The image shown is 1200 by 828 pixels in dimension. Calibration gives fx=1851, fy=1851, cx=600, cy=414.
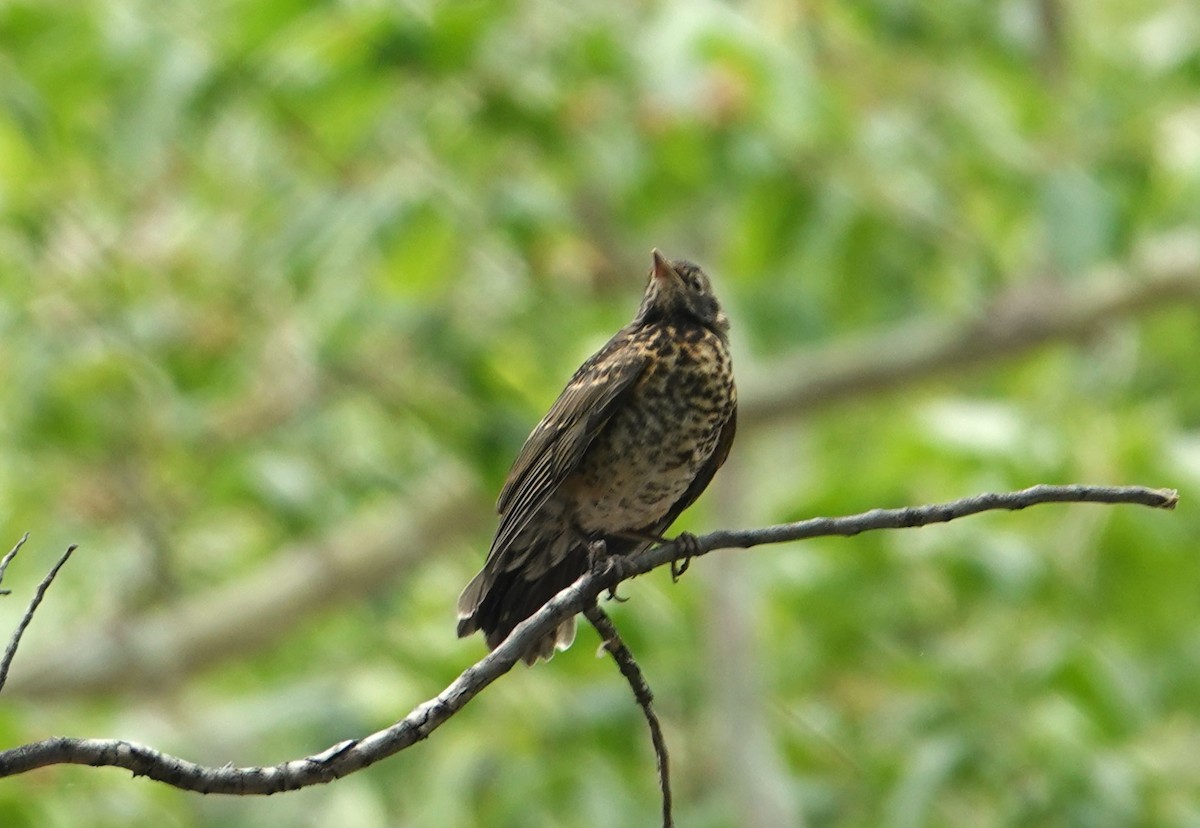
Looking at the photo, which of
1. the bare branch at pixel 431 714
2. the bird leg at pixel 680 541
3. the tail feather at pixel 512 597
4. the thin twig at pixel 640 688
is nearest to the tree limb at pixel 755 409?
the bird leg at pixel 680 541

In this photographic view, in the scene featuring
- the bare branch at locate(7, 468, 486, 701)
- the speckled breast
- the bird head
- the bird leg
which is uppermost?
the bare branch at locate(7, 468, 486, 701)

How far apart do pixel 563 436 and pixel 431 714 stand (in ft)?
4.92

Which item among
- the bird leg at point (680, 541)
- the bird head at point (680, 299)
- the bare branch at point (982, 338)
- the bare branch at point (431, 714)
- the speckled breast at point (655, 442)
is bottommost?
the bare branch at point (431, 714)

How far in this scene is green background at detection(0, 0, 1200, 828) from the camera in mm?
5965

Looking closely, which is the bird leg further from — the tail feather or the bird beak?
the bird beak

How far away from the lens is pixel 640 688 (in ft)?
9.29

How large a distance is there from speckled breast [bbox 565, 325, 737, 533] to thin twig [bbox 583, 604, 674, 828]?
3.06 feet

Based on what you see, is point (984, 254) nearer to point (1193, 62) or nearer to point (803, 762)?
point (1193, 62)

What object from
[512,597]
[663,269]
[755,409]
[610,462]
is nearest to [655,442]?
[610,462]

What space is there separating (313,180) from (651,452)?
3.60 metres

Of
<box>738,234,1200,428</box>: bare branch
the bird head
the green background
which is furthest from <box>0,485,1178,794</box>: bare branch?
<box>738,234,1200,428</box>: bare branch

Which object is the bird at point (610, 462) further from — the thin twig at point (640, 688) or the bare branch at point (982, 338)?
the bare branch at point (982, 338)

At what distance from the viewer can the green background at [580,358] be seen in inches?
235

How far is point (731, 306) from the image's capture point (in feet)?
26.6
